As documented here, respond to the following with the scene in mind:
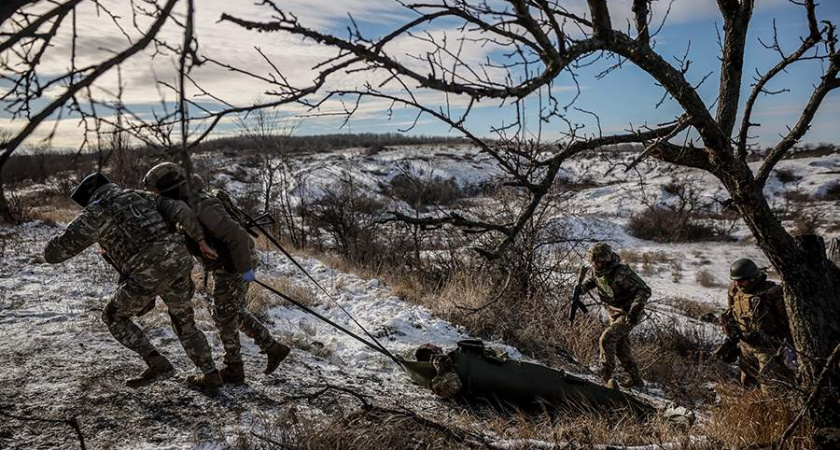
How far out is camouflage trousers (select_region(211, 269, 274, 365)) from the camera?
160 inches

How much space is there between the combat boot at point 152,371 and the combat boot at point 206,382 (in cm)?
20

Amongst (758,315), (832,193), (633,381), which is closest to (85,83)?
(633,381)

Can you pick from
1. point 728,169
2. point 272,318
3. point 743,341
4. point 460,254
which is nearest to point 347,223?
point 460,254

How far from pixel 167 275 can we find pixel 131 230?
→ 15.8 inches

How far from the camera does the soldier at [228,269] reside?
371cm

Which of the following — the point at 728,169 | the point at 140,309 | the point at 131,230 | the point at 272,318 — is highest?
the point at 728,169

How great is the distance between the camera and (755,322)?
18.1ft

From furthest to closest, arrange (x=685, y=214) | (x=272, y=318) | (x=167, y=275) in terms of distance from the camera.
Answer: (x=685, y=214) → (x=272, y=318) → (x=167, y=275)

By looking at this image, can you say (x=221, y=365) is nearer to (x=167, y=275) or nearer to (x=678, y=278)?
(x=167, y=275)

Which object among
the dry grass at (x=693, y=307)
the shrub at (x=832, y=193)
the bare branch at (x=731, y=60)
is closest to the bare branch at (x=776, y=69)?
the bare branch at (x=731, y=60)

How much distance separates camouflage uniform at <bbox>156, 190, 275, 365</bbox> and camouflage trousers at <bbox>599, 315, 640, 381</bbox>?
12.5ft

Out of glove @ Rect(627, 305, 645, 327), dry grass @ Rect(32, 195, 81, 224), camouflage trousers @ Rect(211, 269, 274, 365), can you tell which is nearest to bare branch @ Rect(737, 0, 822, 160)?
glove @ Rect(627, 305, 645, 327)

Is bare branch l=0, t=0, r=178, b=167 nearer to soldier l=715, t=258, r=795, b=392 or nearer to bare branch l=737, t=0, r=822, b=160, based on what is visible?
bare branch l=737, t=0, r=822, b=160

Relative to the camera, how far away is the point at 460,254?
34.9ft
